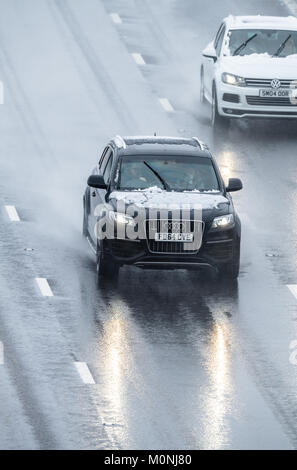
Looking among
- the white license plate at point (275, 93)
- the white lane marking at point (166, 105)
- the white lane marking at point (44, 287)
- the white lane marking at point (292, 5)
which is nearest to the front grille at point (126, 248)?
the white lane marking at point (44, 287)

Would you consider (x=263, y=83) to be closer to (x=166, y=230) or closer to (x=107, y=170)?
(x=107, y=170)

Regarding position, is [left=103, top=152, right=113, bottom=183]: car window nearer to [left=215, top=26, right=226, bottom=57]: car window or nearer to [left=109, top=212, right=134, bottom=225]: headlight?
[left=109, top=212, right=134, bottom=225]: headlight

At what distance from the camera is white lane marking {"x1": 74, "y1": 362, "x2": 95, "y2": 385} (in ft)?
62.2

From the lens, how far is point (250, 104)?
3278 centimetres

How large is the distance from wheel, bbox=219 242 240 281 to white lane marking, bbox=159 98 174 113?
1179cm

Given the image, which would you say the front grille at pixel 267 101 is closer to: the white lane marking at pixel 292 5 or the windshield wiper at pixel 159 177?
the windshield wiper at pixel 159 177

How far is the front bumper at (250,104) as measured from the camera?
32.5 m

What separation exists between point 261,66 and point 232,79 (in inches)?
21.2

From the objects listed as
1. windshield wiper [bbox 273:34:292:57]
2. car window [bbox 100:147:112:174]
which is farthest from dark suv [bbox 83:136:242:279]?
windshield wiper [bbox 273:34:292:57]

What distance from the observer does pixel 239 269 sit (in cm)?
2444

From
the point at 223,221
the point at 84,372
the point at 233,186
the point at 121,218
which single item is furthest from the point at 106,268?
the point at 84,372

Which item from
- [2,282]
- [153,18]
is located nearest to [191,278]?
[2,282]
